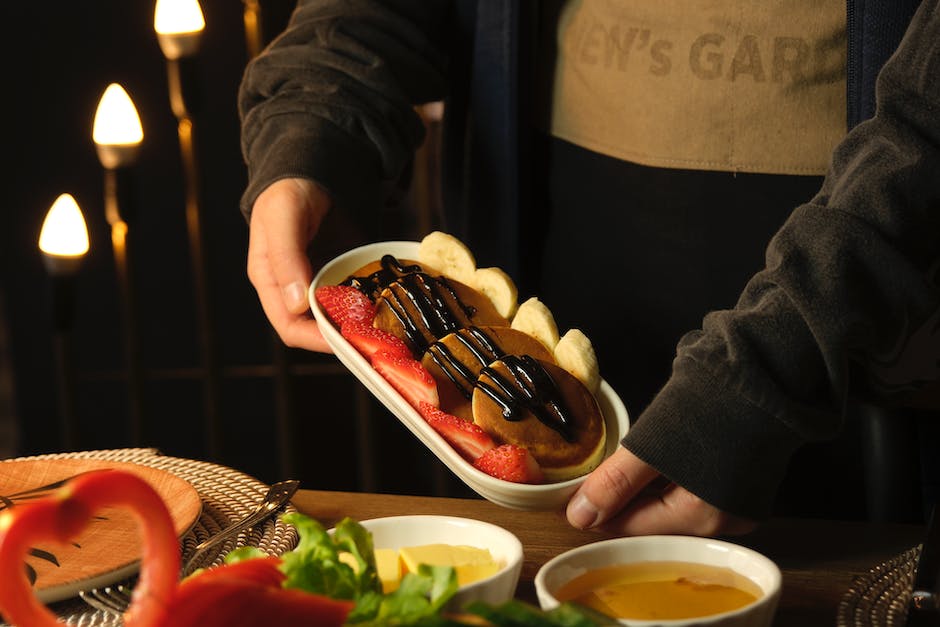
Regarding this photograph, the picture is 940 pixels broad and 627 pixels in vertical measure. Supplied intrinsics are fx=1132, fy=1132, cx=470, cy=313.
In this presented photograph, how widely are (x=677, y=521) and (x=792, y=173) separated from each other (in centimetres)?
53

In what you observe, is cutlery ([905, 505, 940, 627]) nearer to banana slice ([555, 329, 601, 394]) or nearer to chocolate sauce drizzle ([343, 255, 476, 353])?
banana slice ([555, 329, 601, 394])

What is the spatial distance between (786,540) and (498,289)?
42cm

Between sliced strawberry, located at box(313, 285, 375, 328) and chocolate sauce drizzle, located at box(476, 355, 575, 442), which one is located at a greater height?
sliced strawberry, located at box(313, 285, 375, 328)

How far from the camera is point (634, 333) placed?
154cm

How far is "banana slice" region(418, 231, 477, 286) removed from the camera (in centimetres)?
130

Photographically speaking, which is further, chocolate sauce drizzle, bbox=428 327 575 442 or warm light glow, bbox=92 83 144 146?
warm light glow, bbox=92 83 144 146

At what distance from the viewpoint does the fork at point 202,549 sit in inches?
34.5

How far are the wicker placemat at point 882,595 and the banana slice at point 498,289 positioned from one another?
0.47 metres

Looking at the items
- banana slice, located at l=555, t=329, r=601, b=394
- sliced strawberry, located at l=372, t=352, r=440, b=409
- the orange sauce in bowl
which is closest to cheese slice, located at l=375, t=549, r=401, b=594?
the orange sauce in bowl

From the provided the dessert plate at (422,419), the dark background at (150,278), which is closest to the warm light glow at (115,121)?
the dessert plate at (422,419)

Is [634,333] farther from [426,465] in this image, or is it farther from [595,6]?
[426,465]

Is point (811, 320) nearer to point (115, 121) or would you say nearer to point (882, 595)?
point (882, 595)

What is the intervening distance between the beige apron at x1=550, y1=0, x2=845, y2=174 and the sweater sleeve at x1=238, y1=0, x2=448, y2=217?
0.27m

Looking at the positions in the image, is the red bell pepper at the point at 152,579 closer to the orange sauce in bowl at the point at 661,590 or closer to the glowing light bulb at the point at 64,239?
the orange sauce in bowl at the point at 661,590
